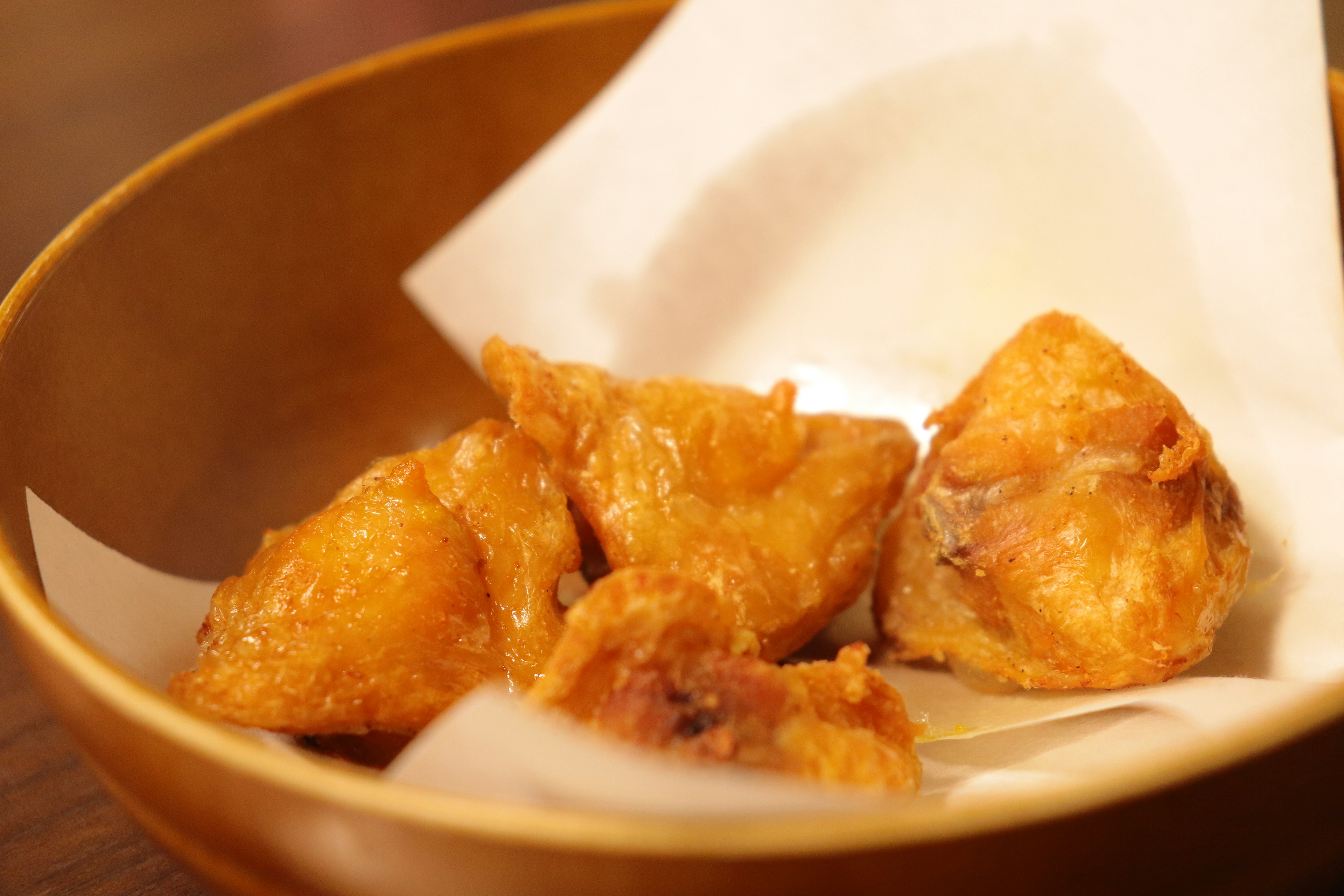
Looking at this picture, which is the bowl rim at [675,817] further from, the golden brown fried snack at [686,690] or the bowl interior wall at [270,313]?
the bowl interior wall at [270,313]

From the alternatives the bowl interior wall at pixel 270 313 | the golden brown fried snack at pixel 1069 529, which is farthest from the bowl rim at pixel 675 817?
the bowl interior wall at pixel 270 313

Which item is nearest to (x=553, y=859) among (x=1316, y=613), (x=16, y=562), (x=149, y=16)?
(x=16, y=562)

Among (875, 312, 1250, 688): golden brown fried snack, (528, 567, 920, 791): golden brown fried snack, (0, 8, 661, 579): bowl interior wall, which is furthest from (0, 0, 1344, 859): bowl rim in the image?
(0, 8, 661, 579): bowl interior wall

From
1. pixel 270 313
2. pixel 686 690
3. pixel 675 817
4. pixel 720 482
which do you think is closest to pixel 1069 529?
pixel 720 482

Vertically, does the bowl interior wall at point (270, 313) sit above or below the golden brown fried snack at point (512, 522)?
above

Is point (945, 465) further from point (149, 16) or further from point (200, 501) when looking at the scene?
point (149, 16)

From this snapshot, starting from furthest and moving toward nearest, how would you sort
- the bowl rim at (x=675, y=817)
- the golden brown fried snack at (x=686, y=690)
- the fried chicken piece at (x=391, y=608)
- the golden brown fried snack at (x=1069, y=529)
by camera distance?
the golden brown fried snack at (x=1069, y=529) < the fried chicken piece at (x=391, y=608) < the golden brown fried snack at (x=686, y=690) < the bowl rim at (x=675, y=817)
